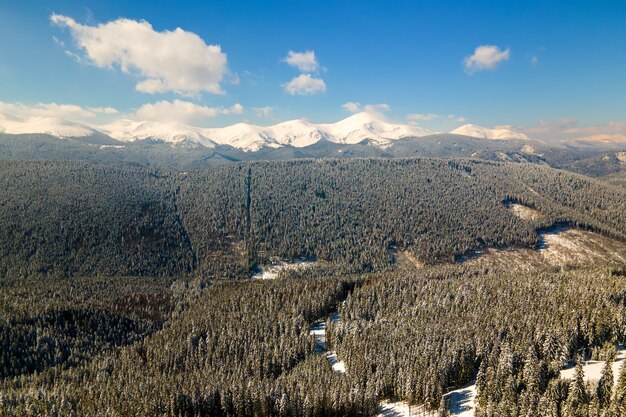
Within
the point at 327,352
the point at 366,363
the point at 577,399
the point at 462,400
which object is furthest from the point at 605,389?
the point at 327,352

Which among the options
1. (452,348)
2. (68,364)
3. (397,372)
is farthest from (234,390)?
(68,364)

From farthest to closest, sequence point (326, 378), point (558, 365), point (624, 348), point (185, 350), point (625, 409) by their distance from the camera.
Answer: point (185, 350), point (326, 378), point (624, 348), point (558, 365), point (625, 409)

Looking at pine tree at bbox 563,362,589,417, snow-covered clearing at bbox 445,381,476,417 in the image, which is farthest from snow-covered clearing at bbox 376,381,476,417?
pine tree at bbox 563,362,589,417

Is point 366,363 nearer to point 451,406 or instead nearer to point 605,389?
point 451,406

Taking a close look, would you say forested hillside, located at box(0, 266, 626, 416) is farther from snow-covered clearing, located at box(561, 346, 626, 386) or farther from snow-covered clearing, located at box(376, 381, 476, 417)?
snow-covered clearing, located at box(561, 346, 626, 386)

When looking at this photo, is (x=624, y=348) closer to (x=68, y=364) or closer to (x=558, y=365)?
(x=558, y=365)

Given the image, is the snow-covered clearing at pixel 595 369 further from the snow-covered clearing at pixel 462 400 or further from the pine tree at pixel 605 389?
the snow-covered clearing at pixel 462 400

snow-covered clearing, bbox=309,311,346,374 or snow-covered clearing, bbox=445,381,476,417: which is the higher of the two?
snow-covered clearing, bbox=445,381,476,417

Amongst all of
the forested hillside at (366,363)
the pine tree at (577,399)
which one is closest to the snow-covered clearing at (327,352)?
the forested hillside at (366,363)
